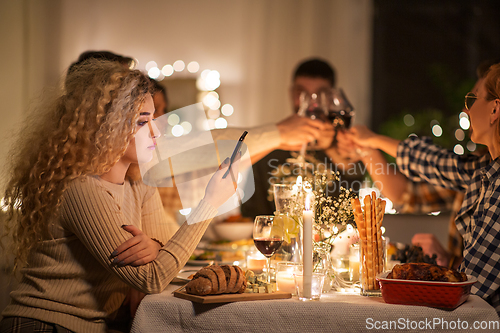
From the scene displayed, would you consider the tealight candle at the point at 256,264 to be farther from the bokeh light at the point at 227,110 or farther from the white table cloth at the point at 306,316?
the bokeh light at the point at 227,110

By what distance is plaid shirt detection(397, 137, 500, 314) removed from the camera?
3.89ft

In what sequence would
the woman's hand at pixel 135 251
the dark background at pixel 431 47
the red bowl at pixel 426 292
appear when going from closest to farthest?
the red bowl at pixel 426 292, the woman's hand at pixel 135 251, the dark background at pixel 431 47

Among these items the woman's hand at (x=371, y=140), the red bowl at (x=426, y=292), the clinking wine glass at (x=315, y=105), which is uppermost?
the clinking wine glass at (x=315, y=105)

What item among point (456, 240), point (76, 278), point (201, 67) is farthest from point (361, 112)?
point (76, 278)

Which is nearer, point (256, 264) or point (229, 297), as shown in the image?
point (229, 297)

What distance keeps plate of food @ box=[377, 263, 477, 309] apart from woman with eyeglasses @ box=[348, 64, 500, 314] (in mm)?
256

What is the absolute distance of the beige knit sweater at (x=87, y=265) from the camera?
1.08 meters

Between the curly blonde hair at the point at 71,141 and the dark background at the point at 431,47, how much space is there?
2839 millimetres

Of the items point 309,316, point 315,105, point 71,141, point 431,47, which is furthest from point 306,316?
point 431,47

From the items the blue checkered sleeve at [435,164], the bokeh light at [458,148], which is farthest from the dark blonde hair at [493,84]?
the bokeh light at [458,148]

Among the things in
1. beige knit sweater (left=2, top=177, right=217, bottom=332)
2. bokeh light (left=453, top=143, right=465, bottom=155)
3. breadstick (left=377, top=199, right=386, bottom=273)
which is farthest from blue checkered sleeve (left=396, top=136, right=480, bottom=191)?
bokeh light (left=453, top=143, right=465, bottom=155)

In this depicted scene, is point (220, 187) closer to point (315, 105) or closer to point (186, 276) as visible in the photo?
point (186, 276)

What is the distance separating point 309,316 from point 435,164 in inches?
40.0

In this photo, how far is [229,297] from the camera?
980 mm
